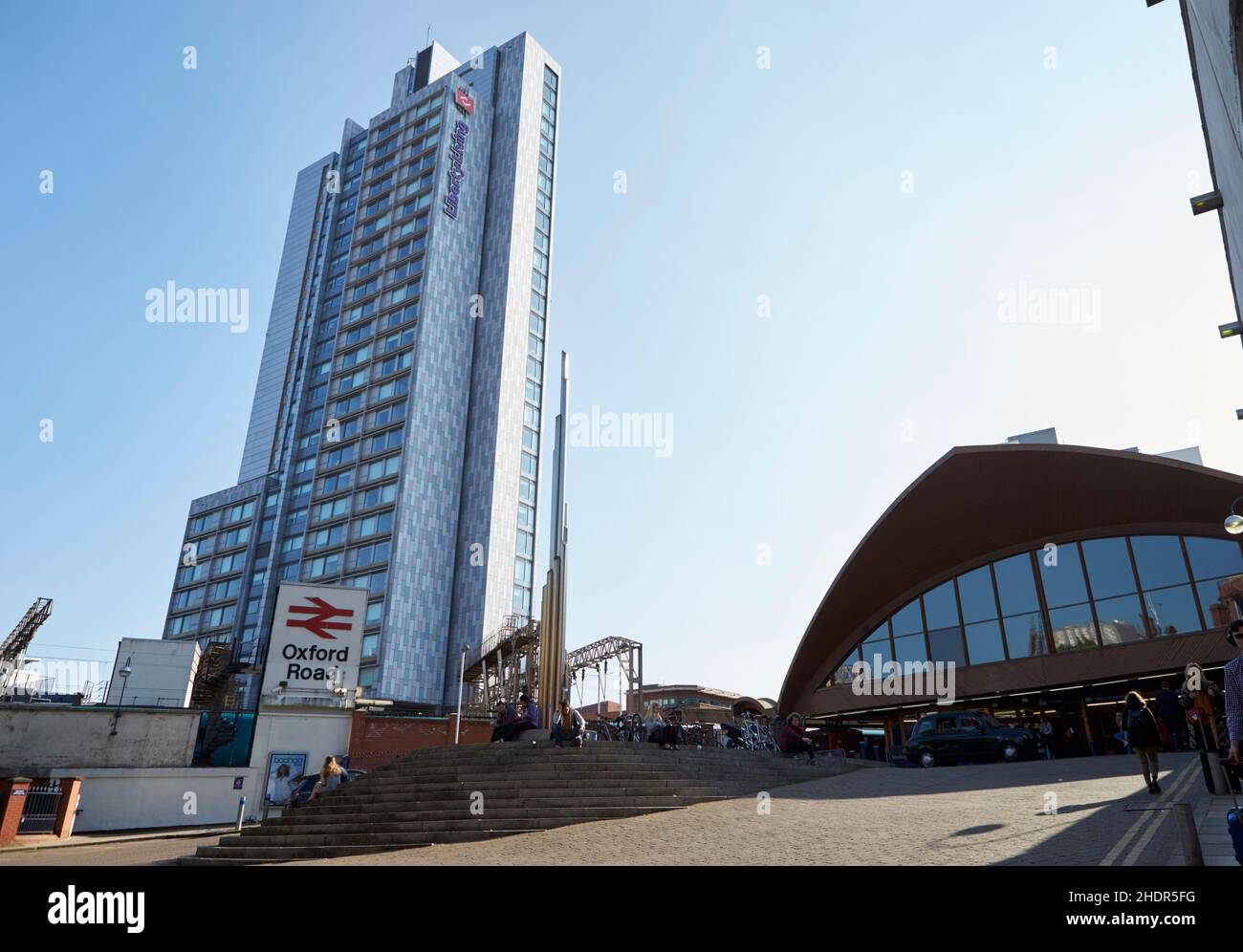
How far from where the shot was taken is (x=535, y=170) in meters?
77.8

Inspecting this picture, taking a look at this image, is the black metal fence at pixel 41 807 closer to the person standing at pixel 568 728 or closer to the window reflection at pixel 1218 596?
the person standing at pixel 568 728

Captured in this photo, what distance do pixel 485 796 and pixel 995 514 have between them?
27.3 metres

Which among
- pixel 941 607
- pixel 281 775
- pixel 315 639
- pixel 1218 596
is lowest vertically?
pixel 281 775

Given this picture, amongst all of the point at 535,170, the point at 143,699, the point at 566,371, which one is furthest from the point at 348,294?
the point at 566,371

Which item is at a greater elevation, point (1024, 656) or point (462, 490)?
point (462, 490)

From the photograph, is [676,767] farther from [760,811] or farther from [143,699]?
[143,699]

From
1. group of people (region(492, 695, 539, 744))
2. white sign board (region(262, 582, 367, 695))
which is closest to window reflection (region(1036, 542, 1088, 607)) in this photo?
group of people (region(492, 695, 539, 744))

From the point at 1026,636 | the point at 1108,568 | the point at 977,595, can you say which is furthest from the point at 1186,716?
the point at 977,595

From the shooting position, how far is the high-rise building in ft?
199

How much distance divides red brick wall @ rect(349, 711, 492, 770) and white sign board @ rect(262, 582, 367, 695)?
1.96m

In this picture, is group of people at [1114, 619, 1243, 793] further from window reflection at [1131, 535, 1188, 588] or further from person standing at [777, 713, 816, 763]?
person standing at [777, 713, 816, 763]

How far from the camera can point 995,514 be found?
33.2 metres

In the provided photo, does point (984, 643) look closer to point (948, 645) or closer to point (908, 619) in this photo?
point (948, 645)
